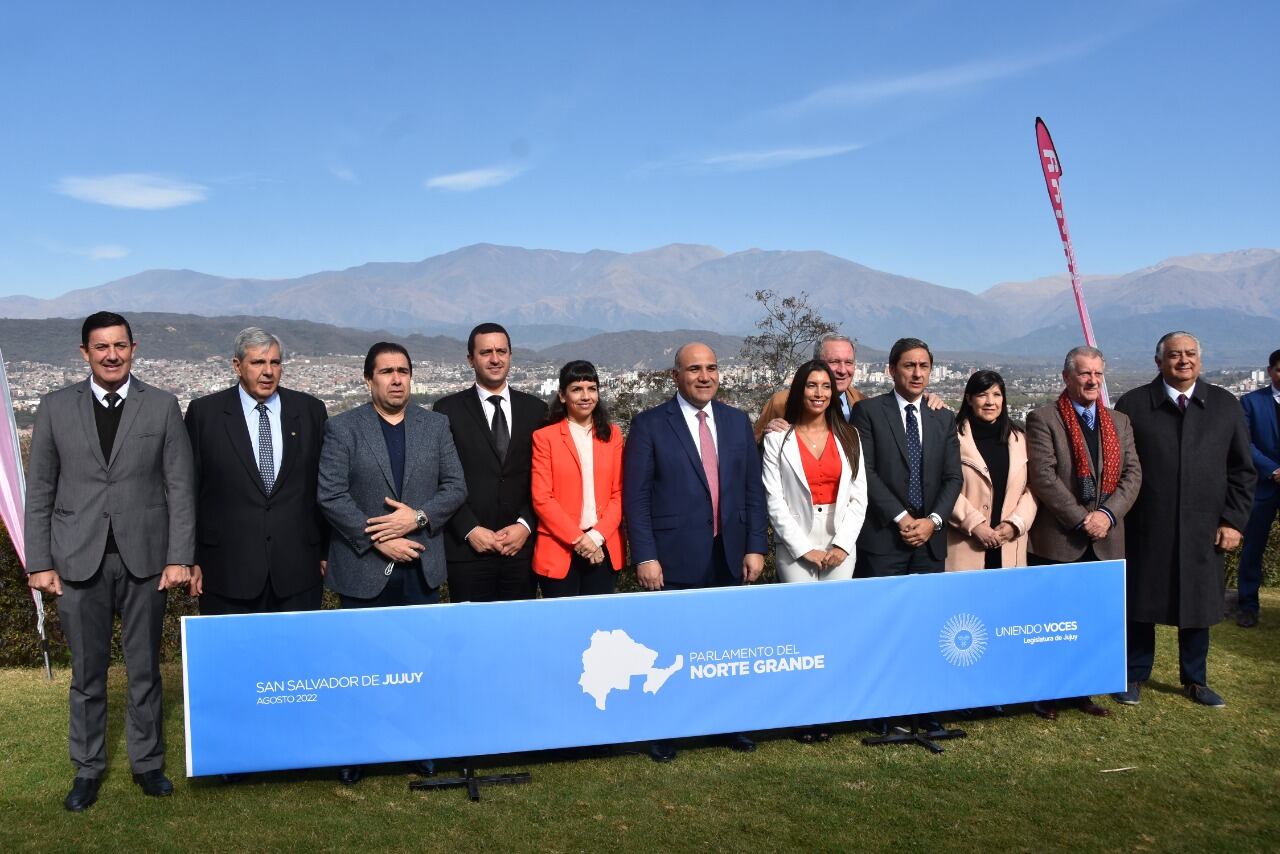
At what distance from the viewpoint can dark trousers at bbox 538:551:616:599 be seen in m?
4.96

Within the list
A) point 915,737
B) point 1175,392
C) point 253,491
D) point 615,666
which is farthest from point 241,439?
point 1175,392

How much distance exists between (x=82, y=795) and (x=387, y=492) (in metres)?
1.91

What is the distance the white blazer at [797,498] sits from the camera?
4.96m

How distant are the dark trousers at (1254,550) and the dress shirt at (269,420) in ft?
24.2

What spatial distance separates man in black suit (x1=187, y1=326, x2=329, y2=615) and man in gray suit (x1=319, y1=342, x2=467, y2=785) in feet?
0.49

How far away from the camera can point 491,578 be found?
496 cm

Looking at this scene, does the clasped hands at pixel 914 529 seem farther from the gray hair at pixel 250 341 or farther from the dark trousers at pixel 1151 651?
the gray hair at pixel 250 341

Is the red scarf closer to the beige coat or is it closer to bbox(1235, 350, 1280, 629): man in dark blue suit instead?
the beige coat

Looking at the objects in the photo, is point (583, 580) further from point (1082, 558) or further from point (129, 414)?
point (1082, 558)

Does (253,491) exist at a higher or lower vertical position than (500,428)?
lower

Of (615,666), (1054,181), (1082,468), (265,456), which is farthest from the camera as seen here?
(1054,181)

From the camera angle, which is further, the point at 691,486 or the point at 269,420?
the point at 691,486

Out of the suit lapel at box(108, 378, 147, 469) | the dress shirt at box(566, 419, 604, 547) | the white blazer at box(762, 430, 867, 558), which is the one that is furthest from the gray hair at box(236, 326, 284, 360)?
the white blazer at box(762, 430, 867, 558)

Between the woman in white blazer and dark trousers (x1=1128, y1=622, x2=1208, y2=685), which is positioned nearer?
the woman in white blazer
